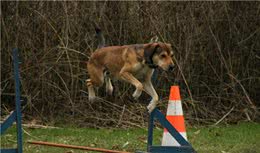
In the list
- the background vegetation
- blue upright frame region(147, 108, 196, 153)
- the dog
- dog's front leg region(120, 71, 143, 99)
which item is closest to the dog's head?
the dog

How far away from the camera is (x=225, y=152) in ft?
28.3

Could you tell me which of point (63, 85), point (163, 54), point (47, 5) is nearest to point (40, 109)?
point (63, 85)

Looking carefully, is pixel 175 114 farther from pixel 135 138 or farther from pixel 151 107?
pixel 135 138

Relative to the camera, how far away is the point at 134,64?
27.1ft

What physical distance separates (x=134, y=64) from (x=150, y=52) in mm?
385

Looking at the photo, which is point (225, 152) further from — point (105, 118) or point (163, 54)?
point (105, 118)

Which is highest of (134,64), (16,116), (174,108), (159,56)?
(159,56)

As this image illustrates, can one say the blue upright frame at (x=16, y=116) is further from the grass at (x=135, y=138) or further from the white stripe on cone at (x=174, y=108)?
the white stripe on cone at (x=174, y=108)

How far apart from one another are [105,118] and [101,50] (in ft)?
9.85

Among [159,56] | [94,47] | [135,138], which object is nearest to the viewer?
[159,56]

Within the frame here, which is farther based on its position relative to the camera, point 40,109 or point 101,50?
point 40,109

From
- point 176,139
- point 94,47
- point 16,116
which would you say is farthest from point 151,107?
point 94,47

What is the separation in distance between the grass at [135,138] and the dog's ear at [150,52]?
4.93ft

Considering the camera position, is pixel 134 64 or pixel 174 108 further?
pixel 134 64
